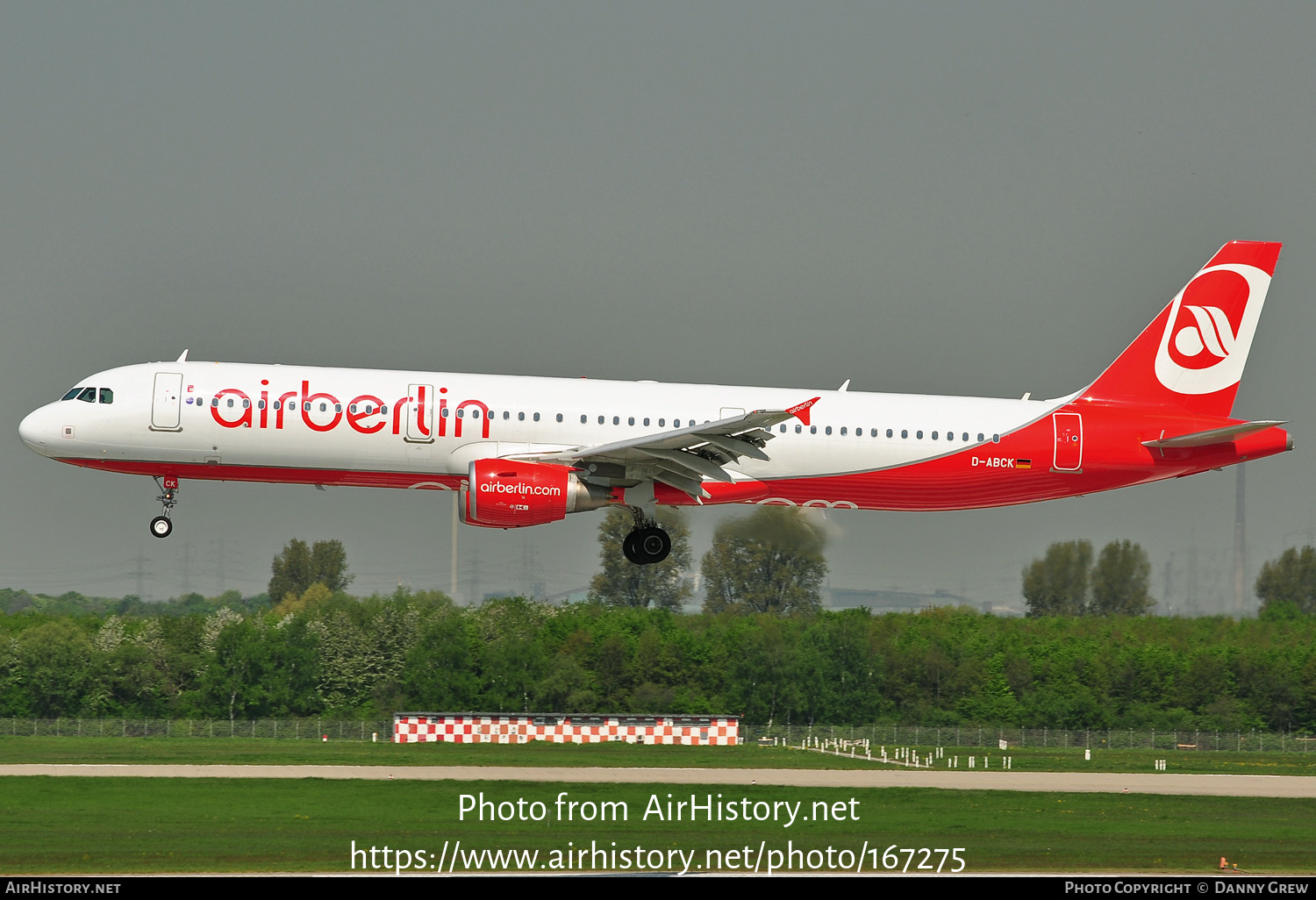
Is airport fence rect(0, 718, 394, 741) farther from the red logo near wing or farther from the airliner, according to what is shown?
the red logo near wing

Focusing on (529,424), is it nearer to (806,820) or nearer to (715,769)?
(806,820)

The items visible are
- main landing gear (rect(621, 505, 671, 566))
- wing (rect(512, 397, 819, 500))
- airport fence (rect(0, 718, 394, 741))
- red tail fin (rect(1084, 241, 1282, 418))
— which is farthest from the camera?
airport fence (rect(0, 718, 394, 741))

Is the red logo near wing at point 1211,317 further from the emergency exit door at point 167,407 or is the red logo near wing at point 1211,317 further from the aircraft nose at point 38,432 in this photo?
the aircraft nose at point 38,432

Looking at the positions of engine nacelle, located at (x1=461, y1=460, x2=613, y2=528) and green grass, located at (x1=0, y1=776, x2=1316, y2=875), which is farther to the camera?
engine nacelle, located at (x1=461, y1=460, x2=613, y2=528)

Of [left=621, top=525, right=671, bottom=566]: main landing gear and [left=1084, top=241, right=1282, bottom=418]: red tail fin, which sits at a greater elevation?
[left=1084, top=241, right=1282, bottom=418]: red tail fin

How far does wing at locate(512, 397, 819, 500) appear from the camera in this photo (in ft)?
103

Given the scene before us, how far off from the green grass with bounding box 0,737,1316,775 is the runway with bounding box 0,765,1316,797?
1.46 metres

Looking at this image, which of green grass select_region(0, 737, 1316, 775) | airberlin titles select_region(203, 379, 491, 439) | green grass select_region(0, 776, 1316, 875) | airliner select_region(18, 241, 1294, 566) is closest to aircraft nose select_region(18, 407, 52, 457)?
airliner select_region(18, 241, 1294, 566)

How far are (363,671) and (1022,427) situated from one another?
38.3 metres

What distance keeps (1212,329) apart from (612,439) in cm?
1534

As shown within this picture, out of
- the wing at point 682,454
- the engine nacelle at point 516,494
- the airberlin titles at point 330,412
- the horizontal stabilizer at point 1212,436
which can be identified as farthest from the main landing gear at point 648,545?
the horizontal stabilizer at point 1212,436

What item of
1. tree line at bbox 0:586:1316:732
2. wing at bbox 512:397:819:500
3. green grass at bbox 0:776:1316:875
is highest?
wing at bbox 512:397:819:500

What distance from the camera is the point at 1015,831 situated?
33.7 metres
